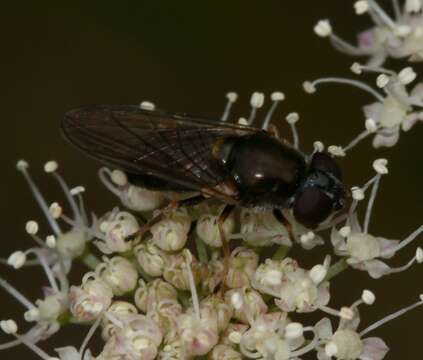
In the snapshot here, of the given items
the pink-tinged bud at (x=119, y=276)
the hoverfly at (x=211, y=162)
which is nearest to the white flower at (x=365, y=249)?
the hoverfly at (x=211, y=162)

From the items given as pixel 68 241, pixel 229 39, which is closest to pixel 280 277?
pixel 68 241

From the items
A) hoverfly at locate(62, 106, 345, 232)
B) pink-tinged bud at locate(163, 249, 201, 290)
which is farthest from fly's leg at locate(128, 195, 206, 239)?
pink-tinged bud at locate(163, 249, 201, 290)

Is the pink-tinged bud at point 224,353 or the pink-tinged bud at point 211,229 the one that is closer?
the pink-tinged bud at point 224,353

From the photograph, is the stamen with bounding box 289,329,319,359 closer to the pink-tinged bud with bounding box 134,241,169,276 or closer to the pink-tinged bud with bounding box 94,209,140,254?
the pink-tinged bud with bounding box 134,241,169,276

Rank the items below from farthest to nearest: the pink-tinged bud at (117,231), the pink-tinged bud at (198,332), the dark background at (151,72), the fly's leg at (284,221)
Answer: the dark background at (151,72) < the pink-tinged bud at (117,231) < the fly's leg at (284,221) < the pink-tinged bud at (198,332)

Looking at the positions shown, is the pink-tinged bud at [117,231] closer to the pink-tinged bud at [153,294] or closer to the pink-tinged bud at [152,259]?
the pink-tinged bud at [152,259]

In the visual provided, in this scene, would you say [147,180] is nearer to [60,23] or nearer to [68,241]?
[68,241]

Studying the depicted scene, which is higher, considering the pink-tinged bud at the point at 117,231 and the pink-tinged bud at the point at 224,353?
the pink-tinged bud at the point at 117,231

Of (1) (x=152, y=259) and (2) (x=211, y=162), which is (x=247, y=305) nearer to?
(1) (x=152, y=259)
